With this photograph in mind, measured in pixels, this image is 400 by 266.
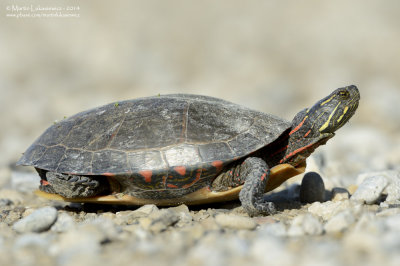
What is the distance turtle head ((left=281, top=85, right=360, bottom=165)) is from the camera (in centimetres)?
450

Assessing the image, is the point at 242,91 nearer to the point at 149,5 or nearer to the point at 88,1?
the point at 149,5

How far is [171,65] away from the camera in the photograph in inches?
774

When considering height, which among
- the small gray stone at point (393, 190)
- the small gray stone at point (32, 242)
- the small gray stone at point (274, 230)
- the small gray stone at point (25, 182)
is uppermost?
the small gray stone at point (32, 242)

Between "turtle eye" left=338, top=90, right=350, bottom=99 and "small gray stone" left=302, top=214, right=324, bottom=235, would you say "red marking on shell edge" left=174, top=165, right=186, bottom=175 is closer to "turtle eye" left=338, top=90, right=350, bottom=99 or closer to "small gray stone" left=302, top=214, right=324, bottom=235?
"small gray stone" left=302, top=214, right=324, bottom=235

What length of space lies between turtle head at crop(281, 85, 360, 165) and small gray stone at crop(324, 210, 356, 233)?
1.61 m

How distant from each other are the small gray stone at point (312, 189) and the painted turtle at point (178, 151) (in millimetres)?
304

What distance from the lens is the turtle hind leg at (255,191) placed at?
3.90 m

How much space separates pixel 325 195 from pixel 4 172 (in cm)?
589

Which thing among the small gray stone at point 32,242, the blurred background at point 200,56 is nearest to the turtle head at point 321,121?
the small gray stone at point 32,242

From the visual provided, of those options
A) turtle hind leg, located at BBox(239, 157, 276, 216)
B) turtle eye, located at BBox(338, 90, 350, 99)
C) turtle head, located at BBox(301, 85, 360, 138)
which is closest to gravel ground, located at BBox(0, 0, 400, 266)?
turtle hind leg, located at BBox(239, 157, 276, 216)

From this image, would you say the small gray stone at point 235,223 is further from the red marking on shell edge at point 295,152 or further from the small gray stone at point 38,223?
the red marking on shell edge at point 295,152

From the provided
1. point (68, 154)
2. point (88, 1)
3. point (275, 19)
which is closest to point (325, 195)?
point (68, 154)

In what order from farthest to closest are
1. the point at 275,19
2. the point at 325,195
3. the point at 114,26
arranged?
the point at 114,26
the point at 275,19
the point at 325,195

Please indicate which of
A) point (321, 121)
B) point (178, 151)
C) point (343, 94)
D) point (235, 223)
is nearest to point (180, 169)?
point (178, 151)
